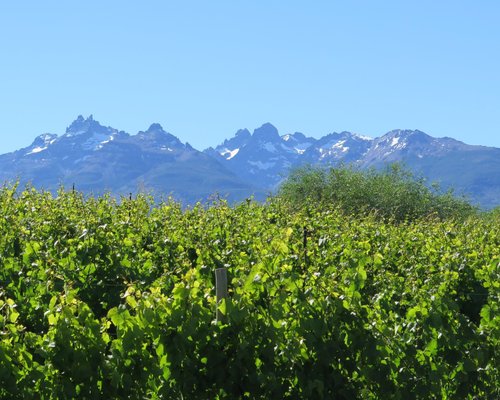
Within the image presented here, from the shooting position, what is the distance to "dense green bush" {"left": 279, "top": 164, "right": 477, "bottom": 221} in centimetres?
4609

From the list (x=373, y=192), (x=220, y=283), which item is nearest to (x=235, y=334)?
(x=220, y=283)

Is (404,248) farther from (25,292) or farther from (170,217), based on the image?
(25,292)

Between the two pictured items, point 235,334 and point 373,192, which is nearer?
point 235,334

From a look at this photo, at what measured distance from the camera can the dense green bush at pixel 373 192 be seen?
46.1 m

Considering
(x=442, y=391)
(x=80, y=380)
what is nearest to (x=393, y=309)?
(x=442, y=391)

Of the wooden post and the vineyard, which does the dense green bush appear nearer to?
the vineyard

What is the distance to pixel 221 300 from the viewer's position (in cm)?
682

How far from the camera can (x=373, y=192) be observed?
4700cm

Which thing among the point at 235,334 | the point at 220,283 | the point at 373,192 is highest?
the point at 220,283

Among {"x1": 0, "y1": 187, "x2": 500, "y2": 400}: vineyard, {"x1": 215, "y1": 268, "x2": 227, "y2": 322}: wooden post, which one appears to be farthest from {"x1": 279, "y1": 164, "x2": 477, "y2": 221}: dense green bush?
{"x1": 215, "y1": 268, "x2": 227, "y2": 322}: wooden post

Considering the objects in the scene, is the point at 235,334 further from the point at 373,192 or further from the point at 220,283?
the point at 373,192

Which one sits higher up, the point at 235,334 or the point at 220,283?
the point at 220,283

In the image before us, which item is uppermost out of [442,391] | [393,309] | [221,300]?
[221,300]

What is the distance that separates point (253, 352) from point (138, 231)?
6703 millimetres
